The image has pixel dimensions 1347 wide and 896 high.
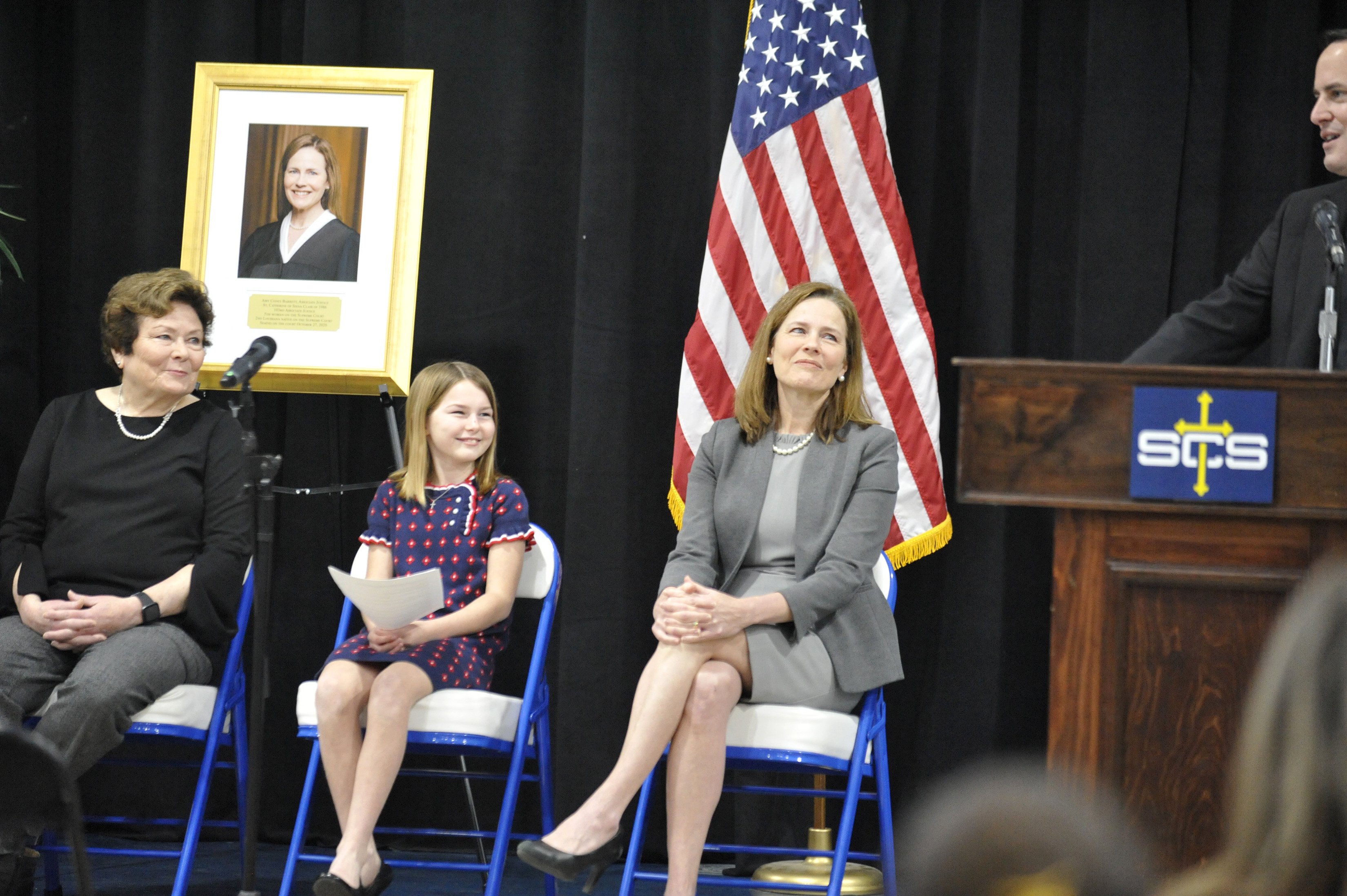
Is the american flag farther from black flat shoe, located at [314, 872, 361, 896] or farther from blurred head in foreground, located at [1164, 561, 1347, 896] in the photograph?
blurred head in foreground, located at [1164, 561, 1347, 896]

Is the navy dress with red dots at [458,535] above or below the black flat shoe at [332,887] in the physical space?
above

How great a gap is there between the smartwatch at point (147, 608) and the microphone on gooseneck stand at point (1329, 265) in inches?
101

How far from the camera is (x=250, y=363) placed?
8.84ft

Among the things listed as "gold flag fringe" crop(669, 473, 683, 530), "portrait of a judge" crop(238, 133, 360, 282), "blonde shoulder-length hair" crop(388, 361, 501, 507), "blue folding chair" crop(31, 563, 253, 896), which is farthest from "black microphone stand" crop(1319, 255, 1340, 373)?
"blue folding chair" crop(31, 563, 253, 896)

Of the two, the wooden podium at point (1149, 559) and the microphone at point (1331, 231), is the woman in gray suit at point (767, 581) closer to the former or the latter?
the wooden podium at point (1149, 559)

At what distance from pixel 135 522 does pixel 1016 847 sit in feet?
9.90

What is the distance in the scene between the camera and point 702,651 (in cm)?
283

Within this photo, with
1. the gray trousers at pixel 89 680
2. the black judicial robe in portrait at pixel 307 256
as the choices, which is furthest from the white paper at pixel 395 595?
the black judicial robe in portrait at pixel 307 256

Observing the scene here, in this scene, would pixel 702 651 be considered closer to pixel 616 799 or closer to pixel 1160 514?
pixel 616 799

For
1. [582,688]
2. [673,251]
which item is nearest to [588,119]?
[673,251]

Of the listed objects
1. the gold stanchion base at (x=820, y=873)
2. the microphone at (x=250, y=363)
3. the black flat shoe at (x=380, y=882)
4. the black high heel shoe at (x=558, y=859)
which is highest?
the microphone at (x=250, y=363)

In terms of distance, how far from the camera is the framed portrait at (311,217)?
3.57 m

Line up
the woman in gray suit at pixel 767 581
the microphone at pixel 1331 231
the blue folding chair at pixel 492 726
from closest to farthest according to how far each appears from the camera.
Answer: the microphone at pixel 1331 231, the woman in gray suit at pixel 767 581, the blue folding chair at pixel 492 726

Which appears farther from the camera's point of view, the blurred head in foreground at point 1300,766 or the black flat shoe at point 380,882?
the black flat shoe at point 380,882
